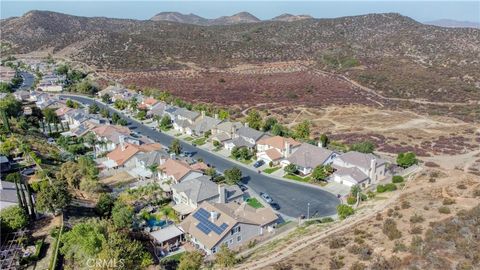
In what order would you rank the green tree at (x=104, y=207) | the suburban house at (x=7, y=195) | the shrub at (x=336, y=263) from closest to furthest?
the shrub at (x=336, y=263) → the suburban house at (x=7, y=195) → the green tree at (x=104, y=207)

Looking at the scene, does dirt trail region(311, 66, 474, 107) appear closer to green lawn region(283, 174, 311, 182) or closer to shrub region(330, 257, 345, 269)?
green lawn region(283, 174, 311, 182)

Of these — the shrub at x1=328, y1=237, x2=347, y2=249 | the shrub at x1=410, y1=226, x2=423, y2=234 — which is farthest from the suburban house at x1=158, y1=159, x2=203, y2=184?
the shrub at x1=410, y1=226, x2=423, y2=234

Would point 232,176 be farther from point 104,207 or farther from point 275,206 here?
point 104,207

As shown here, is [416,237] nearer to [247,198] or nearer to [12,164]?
[247,198]

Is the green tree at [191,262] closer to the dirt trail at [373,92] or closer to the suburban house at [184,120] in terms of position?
the suburban house at [184,120]

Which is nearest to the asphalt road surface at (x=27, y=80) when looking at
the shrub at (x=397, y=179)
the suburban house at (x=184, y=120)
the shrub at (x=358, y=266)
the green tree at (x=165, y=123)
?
the green tree at (x=165, y=123)
